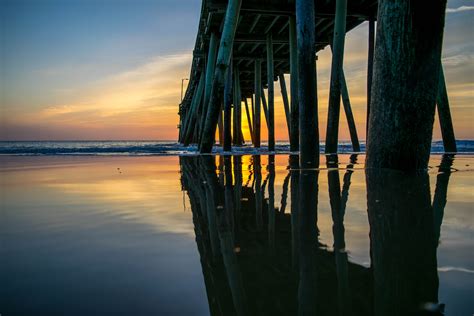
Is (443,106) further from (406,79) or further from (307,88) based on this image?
(406,79)

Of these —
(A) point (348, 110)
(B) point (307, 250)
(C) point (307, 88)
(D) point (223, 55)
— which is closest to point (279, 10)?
(A) point (348, 110)

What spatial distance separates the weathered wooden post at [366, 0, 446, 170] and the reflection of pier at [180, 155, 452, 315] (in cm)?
95

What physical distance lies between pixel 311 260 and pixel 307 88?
314 centimetres

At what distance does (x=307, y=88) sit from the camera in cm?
394

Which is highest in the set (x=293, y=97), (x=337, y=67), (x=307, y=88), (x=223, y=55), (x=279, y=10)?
(x=279, y=10)

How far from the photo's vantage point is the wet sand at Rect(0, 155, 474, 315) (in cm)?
80

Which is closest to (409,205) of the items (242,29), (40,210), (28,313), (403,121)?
(403,121)

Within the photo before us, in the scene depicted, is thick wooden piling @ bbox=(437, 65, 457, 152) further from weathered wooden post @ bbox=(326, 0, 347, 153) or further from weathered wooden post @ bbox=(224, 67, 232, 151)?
weathered wooden post @ bbox=(224, 67, 232, 151)

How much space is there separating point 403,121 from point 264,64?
15422 millimetres

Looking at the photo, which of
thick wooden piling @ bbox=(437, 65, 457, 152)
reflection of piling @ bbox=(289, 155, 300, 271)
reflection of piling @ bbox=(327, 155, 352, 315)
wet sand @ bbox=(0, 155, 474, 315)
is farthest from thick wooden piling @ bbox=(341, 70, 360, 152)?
reflection of piling @ bbox=(327, 155, 352, 315)

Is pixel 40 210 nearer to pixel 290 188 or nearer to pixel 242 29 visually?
pixel 290 188

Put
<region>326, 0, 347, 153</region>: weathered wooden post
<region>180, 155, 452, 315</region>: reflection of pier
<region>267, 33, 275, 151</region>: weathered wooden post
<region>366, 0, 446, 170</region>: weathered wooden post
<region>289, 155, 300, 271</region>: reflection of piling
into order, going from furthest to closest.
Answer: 1. <region>267, 33, 275, 151</region>: weathered wooden post
2. <region>326, 0, 347, 153</region>: weathered wooden post
3. <region>366, 0, 446, 170</region>: weathered wooden post
4. <region>289, 155, 300, 271</region>: reflection of piling
5. <region>180, 155, 452, 315</region>: reflection of pier

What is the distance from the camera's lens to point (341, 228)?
1.44 meters

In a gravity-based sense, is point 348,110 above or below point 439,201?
above
